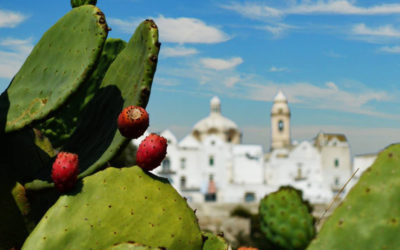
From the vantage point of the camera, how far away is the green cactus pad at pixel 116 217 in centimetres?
260

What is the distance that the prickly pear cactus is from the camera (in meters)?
6.96

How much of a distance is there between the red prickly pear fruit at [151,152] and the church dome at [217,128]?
207ft

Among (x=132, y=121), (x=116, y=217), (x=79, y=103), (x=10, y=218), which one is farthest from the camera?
(x=79, y=103)

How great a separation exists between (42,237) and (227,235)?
58.8 ft

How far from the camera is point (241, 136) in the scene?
6812 centimetres

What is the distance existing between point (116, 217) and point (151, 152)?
346mm

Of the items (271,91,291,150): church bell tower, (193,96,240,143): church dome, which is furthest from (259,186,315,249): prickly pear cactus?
(271,91,291,150): church bell tower

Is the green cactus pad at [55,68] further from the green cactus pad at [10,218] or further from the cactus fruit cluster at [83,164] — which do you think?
the green cactus pad at [10,218]

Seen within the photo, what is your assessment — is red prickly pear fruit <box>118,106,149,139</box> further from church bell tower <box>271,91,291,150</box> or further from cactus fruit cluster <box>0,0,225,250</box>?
church bell tower <box>271,91,291,150</box>

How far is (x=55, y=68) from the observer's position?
2.96 m

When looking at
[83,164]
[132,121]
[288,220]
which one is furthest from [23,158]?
[288,220]

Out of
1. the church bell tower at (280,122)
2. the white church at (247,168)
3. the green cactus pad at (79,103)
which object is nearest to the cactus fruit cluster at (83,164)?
the green cactus pad at (79,103)

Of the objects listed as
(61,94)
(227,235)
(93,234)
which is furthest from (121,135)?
(227,235)

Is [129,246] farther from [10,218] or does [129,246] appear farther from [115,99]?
[115,99]
